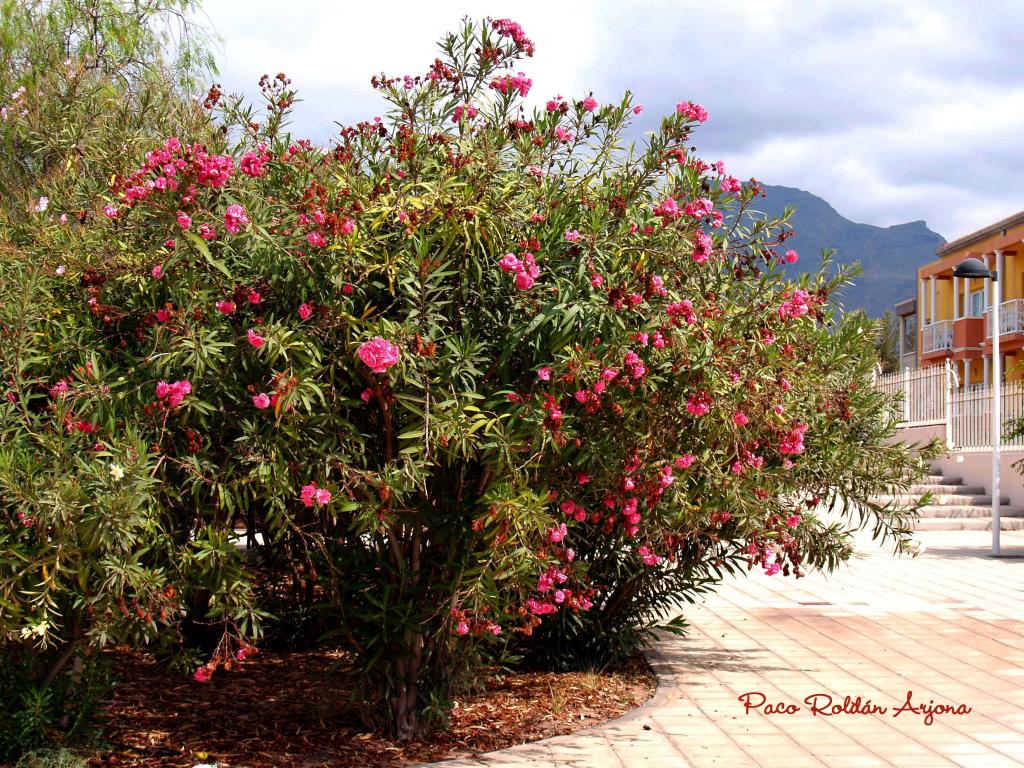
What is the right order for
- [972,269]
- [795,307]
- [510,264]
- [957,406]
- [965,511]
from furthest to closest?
[957,406]
[965,511]
[972,269]
[795,307]
[510,264]

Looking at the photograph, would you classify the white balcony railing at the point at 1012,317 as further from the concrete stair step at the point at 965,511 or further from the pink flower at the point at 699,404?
the pink flower at the point at 699,404

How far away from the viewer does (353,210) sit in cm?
469

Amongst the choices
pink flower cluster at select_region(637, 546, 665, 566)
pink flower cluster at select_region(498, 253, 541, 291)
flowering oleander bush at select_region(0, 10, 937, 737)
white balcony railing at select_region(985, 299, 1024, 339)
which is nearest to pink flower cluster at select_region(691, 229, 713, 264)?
flowering oleander bush at select_region(0, 10, 937, 737)

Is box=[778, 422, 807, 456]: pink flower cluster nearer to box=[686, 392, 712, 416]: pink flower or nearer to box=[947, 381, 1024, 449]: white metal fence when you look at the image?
box=[686, 392, 712, 416]: pink flower

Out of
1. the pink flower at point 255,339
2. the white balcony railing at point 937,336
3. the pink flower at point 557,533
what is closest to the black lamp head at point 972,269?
the pink flower at point 557,533

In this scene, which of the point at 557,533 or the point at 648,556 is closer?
the point at 557,533

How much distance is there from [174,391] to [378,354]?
0.82m

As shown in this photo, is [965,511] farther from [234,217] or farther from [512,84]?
[234,217]

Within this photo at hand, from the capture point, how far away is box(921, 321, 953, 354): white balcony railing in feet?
129

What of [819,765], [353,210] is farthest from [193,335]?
[819,765]

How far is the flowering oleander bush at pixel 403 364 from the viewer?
4.46 m

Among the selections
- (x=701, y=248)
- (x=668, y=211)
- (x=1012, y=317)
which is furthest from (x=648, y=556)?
(x=1012, y=317)

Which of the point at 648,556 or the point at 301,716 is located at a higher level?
the point at 648,556

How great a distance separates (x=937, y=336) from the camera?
1586 inches
